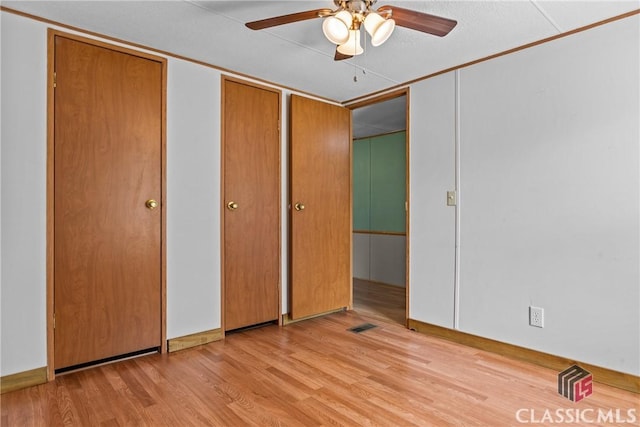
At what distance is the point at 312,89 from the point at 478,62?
1.46 metres

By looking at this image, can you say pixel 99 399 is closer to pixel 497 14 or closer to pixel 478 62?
pixel 497 14

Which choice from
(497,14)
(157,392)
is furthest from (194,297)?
(497,14)

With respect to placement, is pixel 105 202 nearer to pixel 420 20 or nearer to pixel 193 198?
pixel 193 198

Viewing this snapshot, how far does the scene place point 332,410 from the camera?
190 cm

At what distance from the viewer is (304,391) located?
6.89ft

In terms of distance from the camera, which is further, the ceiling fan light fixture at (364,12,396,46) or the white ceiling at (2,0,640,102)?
the white ceiling at (2,0,640,102)

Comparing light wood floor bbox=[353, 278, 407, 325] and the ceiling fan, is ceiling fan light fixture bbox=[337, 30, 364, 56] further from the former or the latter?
light wood floor bbox=[353, 278, 407, 325]

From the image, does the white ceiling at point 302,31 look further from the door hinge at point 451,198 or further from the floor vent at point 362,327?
the floor vent at point 362,327

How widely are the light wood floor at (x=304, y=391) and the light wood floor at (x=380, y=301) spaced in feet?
2.83

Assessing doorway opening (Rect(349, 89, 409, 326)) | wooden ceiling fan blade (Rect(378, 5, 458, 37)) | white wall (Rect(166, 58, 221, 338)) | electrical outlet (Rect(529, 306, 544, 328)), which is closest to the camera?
wooden ceiling fan blade (Rect(378, 5, 458, 37))

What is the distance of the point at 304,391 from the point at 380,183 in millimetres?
3726

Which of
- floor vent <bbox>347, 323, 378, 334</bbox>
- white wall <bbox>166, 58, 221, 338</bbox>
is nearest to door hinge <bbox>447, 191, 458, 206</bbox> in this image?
floor vent <bbox>347, 323, 378, 334</bbox>

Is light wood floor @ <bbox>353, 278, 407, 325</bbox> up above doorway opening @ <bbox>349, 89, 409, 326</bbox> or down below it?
below

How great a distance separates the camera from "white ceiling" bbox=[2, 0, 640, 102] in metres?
2.05
